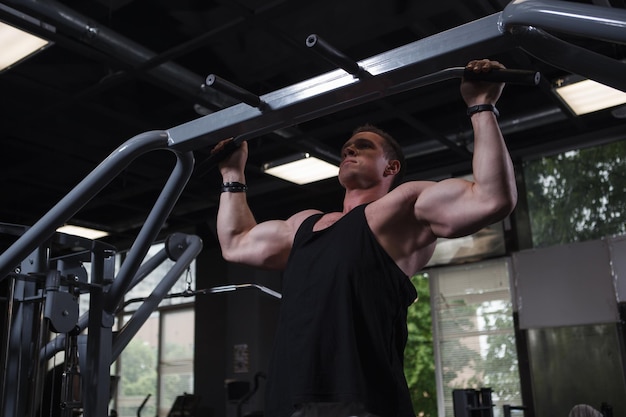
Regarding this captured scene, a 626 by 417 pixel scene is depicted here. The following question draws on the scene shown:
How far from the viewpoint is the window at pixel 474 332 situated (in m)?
6.23

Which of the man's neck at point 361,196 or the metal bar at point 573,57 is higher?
the metal bar at point 573,57

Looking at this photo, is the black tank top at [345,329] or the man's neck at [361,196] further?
the man's neck at [361,196]

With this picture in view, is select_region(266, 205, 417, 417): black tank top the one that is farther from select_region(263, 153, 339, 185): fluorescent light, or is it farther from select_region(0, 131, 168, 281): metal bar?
select_region(263, 153, 339, 185): fluorescent light

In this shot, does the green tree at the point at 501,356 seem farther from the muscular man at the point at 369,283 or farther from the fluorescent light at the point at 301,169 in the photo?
the muscular man at the point at 369,283

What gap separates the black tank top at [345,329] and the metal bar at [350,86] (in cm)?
28

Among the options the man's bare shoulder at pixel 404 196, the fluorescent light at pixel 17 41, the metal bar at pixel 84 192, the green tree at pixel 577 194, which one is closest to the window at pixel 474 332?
the green tree at pixel 577 194

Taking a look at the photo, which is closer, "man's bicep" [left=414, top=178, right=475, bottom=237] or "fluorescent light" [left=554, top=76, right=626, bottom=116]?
"man's bicep" [left=414, top=178, right=475, bottom=237]

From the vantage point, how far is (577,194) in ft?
19.9

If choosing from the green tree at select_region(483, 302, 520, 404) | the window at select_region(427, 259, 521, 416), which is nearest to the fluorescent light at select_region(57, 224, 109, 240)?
the window at select_region(427, 259, 521, 416)

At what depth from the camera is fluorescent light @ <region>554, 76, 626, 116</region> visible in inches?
190

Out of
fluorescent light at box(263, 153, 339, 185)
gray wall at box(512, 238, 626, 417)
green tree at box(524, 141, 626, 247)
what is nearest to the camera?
gray wall at box(512, 238, 626, 417)

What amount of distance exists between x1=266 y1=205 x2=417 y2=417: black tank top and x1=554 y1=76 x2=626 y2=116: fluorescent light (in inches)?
149

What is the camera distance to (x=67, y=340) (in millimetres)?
2090

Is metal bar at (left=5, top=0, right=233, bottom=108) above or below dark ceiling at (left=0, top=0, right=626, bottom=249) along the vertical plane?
below
